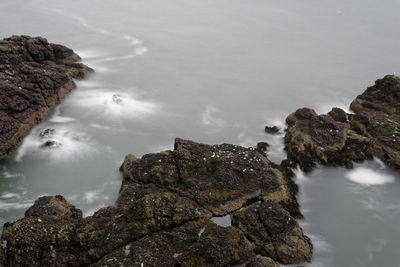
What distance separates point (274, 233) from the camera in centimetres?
994

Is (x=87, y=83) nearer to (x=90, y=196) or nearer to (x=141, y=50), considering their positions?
(x=141, y=50)

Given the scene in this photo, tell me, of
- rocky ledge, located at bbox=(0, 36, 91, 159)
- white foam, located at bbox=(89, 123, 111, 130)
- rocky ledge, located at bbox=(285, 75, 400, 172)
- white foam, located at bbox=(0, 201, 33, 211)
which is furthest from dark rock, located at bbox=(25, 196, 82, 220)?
rocky ledge, located at bbox=(285, 75, 400, 172)

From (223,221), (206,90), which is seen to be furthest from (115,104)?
(223,221)

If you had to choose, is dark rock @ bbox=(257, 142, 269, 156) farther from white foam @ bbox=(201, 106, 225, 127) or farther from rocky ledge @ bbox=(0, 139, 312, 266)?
white foam @ bbox=(201, 106, 225, 127)

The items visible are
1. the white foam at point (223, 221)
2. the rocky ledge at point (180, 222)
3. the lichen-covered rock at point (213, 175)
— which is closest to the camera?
the rocky ledge at point (180, 222)

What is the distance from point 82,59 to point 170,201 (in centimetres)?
1996

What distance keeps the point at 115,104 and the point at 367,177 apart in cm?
1435

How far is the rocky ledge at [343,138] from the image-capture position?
47.9ft

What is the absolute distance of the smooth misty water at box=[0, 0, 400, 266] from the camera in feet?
40.7

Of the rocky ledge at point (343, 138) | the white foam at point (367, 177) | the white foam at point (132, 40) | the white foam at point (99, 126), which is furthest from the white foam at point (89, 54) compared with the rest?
the white foam at point (367, 177)

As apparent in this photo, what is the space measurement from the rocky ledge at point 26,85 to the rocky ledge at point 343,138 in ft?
42.5

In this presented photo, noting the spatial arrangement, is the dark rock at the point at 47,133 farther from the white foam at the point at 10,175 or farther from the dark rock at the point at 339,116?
the dark rock at the point at 339,116

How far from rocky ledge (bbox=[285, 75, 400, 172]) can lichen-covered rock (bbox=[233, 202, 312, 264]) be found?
454cm

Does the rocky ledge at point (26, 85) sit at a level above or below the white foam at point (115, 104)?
above
